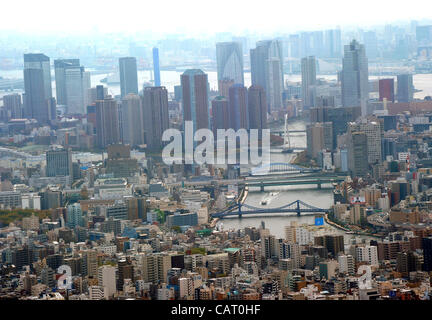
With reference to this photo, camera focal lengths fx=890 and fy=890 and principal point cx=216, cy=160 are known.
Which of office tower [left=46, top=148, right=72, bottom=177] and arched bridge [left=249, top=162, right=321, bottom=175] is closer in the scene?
arched bridge [left=249, top=162, right=321, bottom=175]

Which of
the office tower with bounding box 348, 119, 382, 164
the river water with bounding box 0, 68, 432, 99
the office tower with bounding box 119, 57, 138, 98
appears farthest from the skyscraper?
the office tower with bounding box 348, 119, 382, 164

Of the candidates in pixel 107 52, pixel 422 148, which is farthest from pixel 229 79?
pixel 422 148

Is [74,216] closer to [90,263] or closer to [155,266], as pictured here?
[90,263]

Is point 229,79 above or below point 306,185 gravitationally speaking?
above

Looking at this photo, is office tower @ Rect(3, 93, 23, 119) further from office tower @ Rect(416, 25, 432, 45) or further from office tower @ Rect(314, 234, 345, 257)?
office tower @ Rect(314, 234, 345, 257)

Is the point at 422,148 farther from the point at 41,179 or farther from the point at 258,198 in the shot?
the point at 41,179

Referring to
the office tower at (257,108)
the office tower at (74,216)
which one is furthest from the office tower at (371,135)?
the office tower at (74,216)

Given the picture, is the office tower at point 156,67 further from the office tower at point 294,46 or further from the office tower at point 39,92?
the office tower at point 294,46

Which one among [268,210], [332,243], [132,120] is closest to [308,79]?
[132,120]
